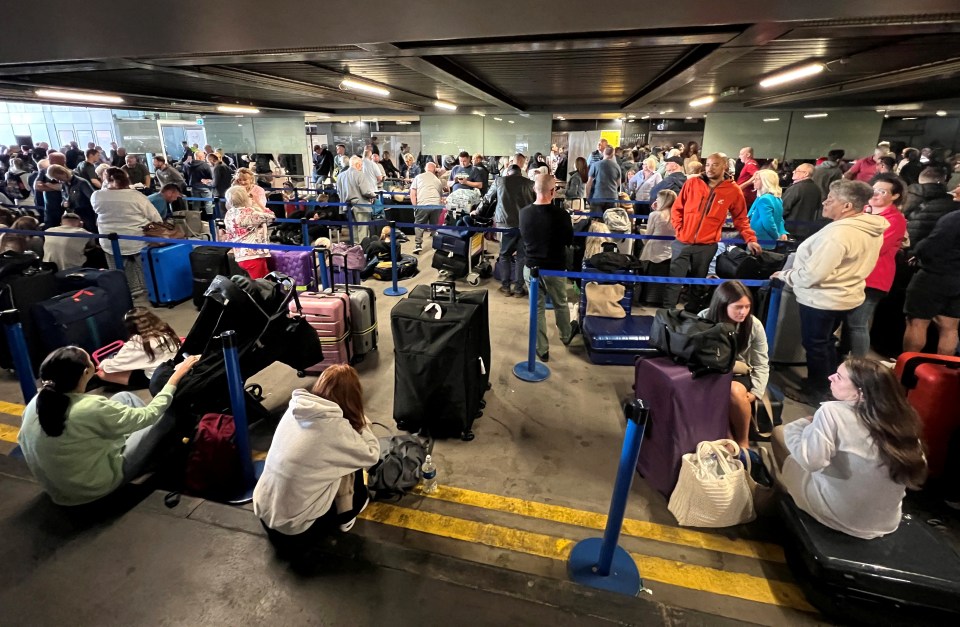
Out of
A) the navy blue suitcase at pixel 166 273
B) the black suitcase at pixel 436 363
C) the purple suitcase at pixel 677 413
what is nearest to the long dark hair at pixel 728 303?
the purple suitcase at pixel 677 413

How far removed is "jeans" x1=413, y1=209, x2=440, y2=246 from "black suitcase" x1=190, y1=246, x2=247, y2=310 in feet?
13.4

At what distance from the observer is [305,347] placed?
3705 mm

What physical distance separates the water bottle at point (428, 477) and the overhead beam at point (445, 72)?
4.34 m

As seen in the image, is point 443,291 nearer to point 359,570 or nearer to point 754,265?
point 359,570

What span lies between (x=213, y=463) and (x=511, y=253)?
4.65 m

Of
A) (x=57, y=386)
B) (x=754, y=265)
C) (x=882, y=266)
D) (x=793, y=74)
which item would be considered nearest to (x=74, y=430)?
(x=57, y=386)

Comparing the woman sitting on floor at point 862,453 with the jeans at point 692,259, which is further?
the jeans at point 692,259

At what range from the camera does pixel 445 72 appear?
721 cm

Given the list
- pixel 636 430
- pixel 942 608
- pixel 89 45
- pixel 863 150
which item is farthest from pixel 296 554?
pixel 863 150

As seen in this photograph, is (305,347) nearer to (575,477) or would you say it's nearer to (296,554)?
(296,554)

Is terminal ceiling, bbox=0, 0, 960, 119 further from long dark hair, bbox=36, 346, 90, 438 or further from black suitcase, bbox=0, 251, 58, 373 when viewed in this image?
long dark hair, bbox=36, 346, 90, 438

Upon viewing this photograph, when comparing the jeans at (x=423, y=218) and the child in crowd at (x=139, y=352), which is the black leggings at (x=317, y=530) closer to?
the child in crowd at (x=139, y=352)

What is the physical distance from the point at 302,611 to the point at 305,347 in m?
2.05

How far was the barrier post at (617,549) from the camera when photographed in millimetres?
2094
